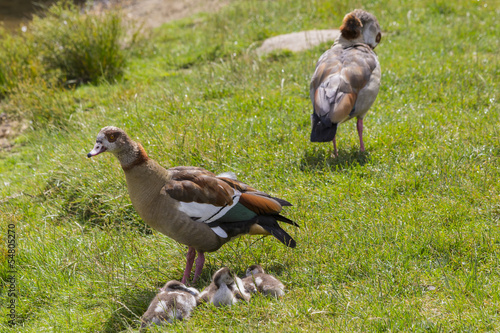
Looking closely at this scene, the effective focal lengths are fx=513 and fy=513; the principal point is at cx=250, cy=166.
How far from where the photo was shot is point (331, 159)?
6.68m

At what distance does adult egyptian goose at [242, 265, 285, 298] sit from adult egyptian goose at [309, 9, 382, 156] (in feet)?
7.18

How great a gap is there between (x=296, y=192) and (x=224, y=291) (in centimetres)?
200

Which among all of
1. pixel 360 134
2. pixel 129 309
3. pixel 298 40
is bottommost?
pixel 129 309

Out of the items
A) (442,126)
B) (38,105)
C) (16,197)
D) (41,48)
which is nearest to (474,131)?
(442,126)

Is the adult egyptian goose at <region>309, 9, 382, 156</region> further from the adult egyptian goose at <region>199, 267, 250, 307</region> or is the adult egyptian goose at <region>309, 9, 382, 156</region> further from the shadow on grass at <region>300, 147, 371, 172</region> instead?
the adult egyptian goose at <region>199, 267, 250, 307</region>

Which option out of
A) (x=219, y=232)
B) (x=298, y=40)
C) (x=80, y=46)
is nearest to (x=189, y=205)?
(x=219, y=232)

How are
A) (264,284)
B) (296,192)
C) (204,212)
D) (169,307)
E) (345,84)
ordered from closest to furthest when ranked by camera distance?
(169,307) → (264,284) → (204,212) → (296,192) → (345,84)

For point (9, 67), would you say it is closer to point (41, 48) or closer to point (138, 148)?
point (41, 48)

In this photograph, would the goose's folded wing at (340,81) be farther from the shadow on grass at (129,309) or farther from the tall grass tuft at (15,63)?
the tall grass tuft at (15,63)

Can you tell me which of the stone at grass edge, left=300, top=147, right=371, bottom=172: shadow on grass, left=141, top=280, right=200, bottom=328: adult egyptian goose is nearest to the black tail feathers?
left=300, top=147, right=371, bottom=172: shadow on grass

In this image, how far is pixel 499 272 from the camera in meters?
4.38

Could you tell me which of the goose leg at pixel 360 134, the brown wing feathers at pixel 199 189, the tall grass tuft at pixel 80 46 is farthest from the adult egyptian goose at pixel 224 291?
the tall grass tuft at pixel 80 46

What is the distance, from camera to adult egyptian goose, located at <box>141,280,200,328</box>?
4.27 metres

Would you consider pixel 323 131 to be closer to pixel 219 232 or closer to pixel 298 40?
pixel 219 232
